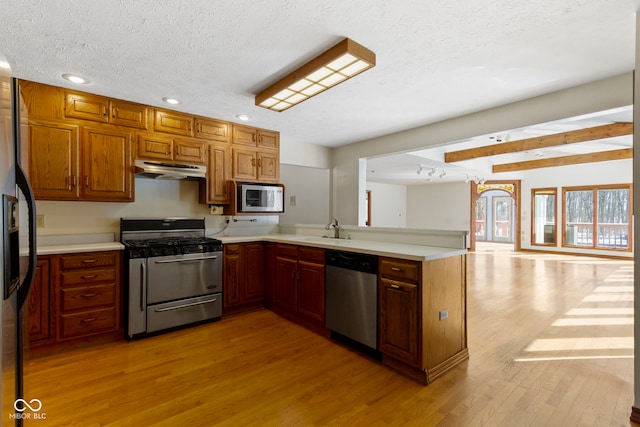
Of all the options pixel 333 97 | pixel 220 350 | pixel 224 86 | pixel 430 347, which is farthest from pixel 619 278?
pixel 224 86

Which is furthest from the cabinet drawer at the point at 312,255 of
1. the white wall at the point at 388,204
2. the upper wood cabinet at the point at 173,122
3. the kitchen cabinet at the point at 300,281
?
the white wall at the point at 388,204

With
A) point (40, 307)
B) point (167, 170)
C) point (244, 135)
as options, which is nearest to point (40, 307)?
point (40, 307)

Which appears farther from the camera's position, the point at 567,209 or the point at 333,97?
the point at 567,209

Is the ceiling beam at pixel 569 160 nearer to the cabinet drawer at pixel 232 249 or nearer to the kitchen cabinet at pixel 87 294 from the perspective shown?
the cabinet drawer at pixel 232 249

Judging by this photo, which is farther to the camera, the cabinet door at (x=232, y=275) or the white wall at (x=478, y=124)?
the cabinet door at (x=232, y=275)

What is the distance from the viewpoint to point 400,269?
7.45ft

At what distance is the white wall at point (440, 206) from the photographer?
10.2 meters

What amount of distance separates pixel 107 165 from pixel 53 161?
400mm

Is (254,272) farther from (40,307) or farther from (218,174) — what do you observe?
(40,307)

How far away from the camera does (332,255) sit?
9.35 ft

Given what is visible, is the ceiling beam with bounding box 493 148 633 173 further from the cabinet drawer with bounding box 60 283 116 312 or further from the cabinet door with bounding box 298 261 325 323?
the cabinet drawer with bounding box 60 283 116 312

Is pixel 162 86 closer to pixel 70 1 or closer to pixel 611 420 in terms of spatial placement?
pixel 70 1

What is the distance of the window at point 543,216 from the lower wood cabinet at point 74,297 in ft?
34.5

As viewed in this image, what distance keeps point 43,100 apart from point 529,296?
599 centimetres
